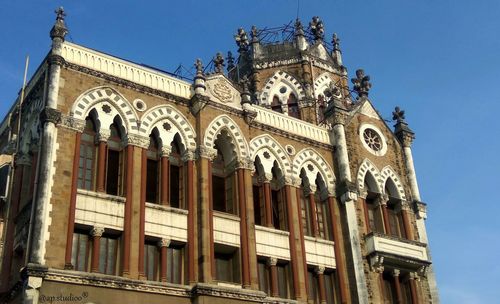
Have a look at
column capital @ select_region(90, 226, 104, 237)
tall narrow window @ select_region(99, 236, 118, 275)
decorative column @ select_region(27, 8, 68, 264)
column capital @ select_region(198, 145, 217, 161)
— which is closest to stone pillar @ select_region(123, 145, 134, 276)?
tall narrow window @ select_region(99, 236, 118, 275)

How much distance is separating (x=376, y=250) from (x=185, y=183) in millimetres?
8815

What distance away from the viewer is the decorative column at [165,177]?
82.3 ft

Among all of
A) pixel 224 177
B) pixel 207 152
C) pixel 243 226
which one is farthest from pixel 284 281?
pixel 207 152

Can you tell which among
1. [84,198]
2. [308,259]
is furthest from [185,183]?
[308,259]

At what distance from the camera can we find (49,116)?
23.4 metres

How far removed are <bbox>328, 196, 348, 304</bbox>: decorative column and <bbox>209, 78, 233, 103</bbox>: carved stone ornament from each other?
20.7ft

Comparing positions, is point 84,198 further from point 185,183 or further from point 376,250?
point 376,250

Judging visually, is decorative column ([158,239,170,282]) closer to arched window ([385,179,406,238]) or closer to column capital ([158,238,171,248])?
column capital ([158,238,171,248])

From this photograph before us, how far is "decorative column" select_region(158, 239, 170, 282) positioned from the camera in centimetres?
2358

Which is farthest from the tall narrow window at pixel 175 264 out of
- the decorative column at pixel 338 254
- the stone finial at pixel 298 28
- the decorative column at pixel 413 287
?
the stone finial at pixel 298 28

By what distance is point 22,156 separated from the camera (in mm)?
25766

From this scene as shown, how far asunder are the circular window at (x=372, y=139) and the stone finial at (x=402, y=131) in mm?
1623

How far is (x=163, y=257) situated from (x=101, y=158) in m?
4.16

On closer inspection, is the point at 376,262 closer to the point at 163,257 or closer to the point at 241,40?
the point at 163,257
